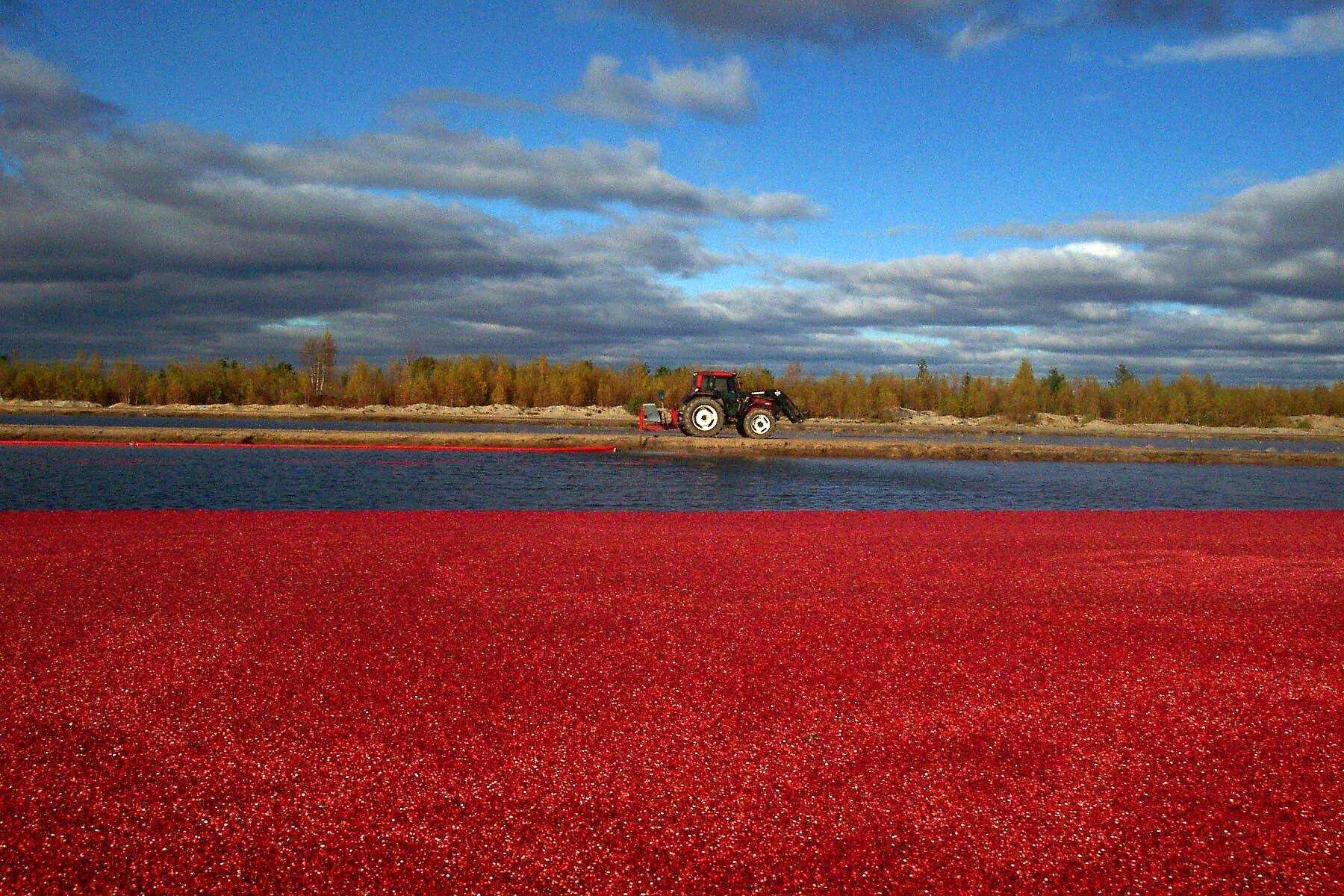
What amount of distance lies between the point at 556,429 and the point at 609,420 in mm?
9493

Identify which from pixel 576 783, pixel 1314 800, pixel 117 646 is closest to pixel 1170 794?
pixel 1314 800

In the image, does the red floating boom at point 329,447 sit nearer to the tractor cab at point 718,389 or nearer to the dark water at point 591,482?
the dark water at point 591,482

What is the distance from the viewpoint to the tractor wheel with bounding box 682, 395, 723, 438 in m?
24.8

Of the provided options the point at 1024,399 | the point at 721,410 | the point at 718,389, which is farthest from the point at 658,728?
the point at 1024,399

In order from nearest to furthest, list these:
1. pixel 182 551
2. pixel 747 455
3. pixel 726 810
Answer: pixel 726 810 < pixel 182 551 < pixel 747 455

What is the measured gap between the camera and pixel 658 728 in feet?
12.5

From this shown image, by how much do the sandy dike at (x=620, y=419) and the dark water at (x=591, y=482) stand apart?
16.4m

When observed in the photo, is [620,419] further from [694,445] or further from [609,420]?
[694,445]

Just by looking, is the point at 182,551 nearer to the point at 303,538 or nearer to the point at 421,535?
the point at 303,538

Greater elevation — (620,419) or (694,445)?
(620,419)

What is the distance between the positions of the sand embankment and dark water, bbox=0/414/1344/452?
7.74 metres

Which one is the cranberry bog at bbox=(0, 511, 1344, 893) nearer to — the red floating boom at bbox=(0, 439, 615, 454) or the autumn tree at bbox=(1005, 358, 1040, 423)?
the red floating boom at bbox=(0, 439, 615, 454)

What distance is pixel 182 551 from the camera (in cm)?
766

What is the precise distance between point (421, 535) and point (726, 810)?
6387 mm
